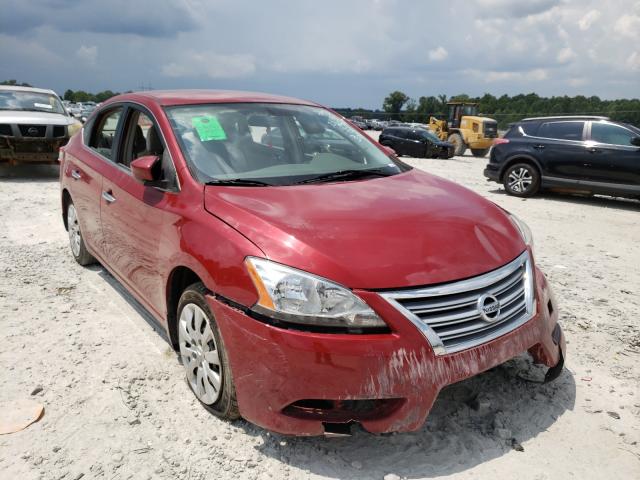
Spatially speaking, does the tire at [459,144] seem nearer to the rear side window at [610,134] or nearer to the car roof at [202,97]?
the rear side window at [610,134]

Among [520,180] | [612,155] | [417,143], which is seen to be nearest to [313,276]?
[612,155]

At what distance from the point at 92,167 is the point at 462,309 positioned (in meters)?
3.20

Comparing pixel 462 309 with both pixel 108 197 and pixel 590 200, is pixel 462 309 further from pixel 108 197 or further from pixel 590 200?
pixel 590 200

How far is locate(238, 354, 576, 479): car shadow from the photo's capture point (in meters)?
2.35

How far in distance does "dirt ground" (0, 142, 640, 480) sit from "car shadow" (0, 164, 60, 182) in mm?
6619

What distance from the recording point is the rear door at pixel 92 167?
3.99 m

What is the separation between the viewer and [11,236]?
5.96 m

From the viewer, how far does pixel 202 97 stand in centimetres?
359

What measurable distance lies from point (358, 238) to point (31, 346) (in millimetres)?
2447

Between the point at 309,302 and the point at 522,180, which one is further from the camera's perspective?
the point at 522,180

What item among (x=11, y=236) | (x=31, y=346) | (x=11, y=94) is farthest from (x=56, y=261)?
(x=11, y=94)

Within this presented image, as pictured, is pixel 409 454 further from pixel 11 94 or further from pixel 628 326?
pixel 11 94

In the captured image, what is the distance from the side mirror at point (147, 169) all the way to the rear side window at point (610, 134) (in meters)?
9.20

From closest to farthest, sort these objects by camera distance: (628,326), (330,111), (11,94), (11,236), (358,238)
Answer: (358,238), (628,326), (330,111), (11,236), (11,94)
